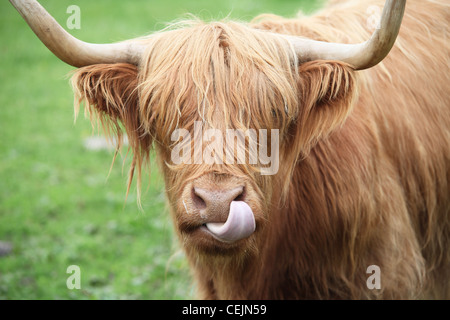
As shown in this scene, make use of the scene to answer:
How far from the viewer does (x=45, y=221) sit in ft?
17.7

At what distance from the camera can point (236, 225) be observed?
2180 mm

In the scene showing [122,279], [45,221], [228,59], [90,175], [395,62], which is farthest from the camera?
[90,175]

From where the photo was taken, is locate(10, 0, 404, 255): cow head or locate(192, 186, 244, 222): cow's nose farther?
locate(10, 0, 404, 255): cow head

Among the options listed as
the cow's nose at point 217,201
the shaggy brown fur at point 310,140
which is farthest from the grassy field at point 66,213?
the cow's nose at point 217,201

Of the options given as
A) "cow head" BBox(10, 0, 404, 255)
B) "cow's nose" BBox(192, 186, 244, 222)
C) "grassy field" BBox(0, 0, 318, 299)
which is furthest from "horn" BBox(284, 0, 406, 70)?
"cow's nose" BBox(192, 186, 244, 222)

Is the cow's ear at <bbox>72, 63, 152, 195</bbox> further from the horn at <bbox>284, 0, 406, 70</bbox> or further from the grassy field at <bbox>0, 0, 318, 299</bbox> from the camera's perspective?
the horn at <bbox>284, 0, 406, 70</bbox>

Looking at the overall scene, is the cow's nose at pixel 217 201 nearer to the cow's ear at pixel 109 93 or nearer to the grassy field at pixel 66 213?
the cow's ear at pixel 109 93

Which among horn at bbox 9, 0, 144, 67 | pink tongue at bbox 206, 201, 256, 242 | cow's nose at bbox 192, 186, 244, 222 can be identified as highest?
horn at bbox 9, 0, 144, 67

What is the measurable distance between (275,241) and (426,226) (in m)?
1.10

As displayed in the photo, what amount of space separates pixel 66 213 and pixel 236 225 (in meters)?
3.86

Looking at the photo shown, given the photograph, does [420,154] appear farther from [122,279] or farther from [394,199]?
[122,279]

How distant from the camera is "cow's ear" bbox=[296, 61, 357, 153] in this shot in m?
2.55

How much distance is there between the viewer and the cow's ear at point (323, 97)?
8.38ft
